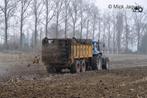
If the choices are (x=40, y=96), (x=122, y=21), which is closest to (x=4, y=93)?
(x=40, y=96)

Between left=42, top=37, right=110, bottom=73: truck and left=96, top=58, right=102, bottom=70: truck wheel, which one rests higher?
left=42, top=37, right=110, bottom=73: truck

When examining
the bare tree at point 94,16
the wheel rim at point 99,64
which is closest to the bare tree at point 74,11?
the bare tree at point 94,16

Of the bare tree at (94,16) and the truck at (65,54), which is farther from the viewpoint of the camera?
the bare tree at (94,16)

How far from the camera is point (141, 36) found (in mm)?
121062

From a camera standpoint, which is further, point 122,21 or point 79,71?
point 122,21

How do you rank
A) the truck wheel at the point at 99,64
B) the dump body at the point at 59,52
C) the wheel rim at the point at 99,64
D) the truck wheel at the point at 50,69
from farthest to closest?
the wheel rim at the point at 99,64, the truck wheel at the point at 99,64, the truck wheel at the point at 50,69, the dump body at the point at 59,52

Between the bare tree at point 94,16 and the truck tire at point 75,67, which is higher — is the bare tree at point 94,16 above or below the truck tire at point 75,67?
above

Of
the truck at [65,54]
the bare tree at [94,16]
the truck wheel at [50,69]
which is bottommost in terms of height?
the truck wheel at [50,69]

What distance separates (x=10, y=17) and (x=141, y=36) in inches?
2506

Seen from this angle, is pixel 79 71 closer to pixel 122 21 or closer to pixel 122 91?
pixel 122 91

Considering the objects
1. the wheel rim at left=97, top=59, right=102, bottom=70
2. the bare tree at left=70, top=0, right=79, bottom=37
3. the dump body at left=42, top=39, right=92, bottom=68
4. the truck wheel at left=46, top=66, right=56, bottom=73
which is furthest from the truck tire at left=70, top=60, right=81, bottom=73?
the bare tree at left=70, top=0, right=79, bottom=37

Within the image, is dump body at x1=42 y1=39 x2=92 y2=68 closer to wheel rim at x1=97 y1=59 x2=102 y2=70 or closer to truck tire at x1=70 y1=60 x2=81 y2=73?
truck tire at x1=70 y1=60 x2=81 y2=73

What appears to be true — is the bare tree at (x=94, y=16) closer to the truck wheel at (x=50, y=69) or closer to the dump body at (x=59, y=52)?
the truck wheel at (x=50, y=69)

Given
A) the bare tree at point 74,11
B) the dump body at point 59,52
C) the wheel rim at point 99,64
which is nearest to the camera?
the dump body at point 59,52
